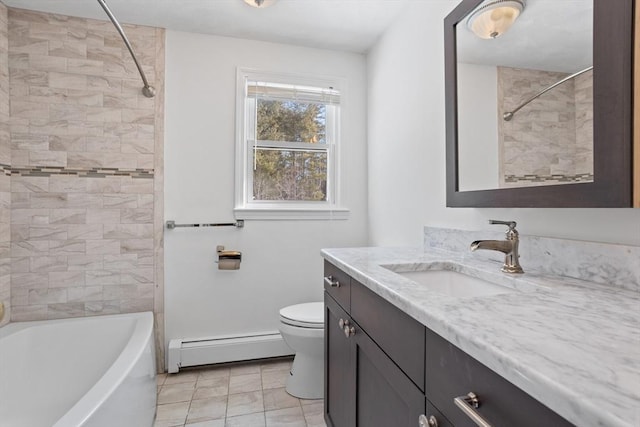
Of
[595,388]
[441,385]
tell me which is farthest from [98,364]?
[595,388]

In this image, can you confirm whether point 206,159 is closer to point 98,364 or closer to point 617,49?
point 98,364

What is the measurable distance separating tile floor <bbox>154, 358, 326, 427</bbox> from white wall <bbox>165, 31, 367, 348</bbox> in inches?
10.6

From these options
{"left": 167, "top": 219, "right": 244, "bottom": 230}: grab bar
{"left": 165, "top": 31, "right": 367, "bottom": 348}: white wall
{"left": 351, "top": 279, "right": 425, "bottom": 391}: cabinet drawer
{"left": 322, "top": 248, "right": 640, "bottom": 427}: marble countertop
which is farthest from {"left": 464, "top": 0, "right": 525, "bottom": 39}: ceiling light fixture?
{"left": 167, "top": 219, "right": 244, "bottom": 230}: grab bar

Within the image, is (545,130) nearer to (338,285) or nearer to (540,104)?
(540,104)

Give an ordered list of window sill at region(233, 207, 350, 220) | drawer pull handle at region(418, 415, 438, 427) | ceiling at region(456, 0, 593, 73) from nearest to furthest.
A: drawer pull handle at region(418, 415, 438, 427), ceiling at region(456, 0, 593, 73), window sill at region(233, 207, 350, 220)

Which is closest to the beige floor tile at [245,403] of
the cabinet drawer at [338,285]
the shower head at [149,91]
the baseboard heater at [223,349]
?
the baseboard heater at [223,349]

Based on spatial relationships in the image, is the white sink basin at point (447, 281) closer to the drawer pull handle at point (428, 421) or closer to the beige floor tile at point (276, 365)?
the drawer pull handle at point (428, 421)

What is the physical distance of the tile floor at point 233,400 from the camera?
1.62 m

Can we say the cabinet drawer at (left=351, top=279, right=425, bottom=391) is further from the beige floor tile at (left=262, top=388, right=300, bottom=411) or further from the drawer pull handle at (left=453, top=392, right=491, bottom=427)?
the beige floor tile at (left=262, top=388, right=300, bottom=411)

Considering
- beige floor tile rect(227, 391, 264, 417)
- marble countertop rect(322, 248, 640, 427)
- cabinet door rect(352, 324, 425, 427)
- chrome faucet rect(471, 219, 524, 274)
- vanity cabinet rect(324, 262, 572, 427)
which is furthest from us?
beige floor tile rect(227, 391, 264, 417)

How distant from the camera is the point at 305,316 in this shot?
181 centimetres

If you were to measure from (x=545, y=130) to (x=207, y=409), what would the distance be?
1.98 metres

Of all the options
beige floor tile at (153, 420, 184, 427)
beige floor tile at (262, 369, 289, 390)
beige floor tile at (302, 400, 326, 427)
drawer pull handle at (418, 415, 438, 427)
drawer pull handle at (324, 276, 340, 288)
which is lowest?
beige floor tile at (153, 420, 184, 427)

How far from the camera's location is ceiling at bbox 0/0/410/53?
1854mm
